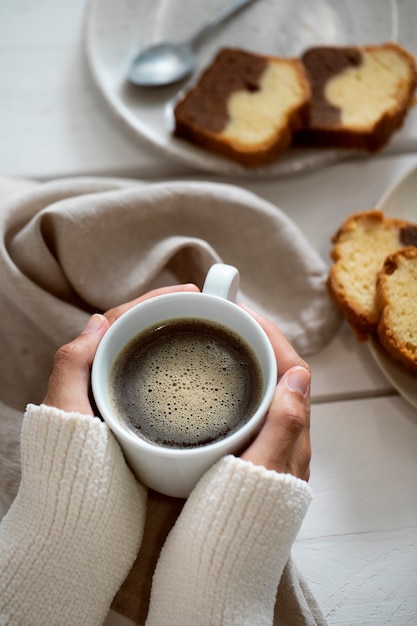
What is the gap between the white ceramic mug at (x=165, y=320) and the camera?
59 cm

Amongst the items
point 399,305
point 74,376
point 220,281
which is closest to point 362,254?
point 399,305

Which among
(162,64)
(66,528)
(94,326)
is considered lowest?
(66,528)

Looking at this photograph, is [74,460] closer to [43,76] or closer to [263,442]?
[263,442]

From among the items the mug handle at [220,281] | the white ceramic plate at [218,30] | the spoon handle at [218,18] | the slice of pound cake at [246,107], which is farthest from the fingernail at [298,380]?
the spoon handle at [218,18]

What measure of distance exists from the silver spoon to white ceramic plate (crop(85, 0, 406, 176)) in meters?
0.02

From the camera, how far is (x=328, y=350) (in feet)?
3.00

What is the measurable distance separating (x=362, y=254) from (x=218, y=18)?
58cm

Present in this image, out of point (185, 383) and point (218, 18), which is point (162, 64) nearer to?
point (218, 18)

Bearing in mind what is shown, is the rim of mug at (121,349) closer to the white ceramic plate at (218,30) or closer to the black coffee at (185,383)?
the black coffee at (185,383)

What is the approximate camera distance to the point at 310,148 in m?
1.09

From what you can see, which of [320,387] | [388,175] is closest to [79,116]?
[388,175]

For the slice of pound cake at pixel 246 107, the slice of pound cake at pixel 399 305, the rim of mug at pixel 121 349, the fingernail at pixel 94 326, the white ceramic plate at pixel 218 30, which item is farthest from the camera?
the white ceramic plate at pixel 218 30

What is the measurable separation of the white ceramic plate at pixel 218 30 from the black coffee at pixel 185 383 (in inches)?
A: 22.8

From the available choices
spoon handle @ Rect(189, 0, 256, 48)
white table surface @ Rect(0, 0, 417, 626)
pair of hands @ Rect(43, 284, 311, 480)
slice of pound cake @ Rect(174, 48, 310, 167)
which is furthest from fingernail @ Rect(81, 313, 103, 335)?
spoon handle @ Rect(189, 0, 256, 48)
